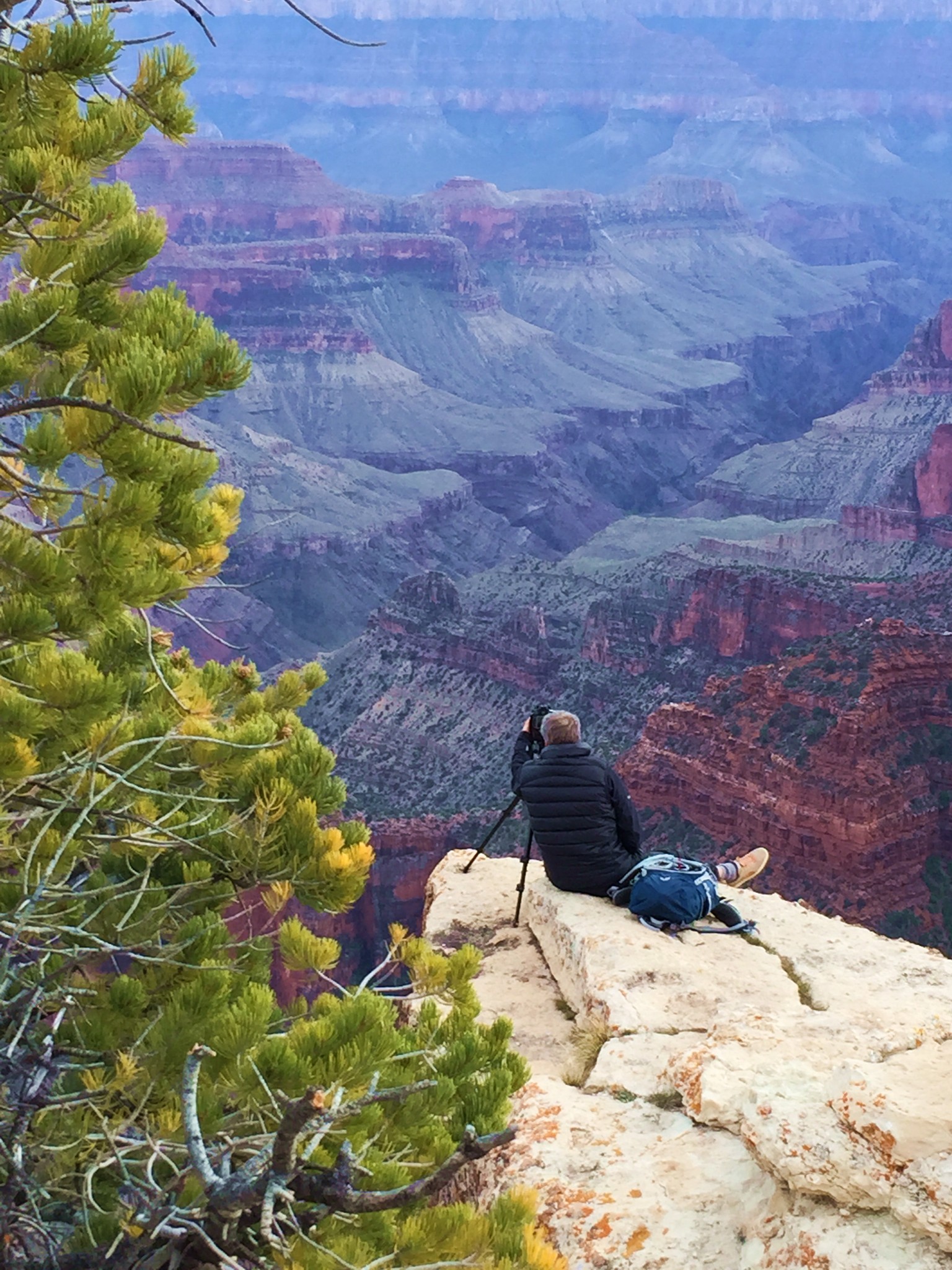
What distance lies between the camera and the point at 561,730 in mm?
10906

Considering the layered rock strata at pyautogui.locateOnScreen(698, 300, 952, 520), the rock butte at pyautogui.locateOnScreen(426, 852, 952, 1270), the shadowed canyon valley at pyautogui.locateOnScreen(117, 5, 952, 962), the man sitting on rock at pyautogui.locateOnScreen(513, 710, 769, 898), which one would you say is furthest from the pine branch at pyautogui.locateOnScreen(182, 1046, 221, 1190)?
the layered rock strata at pyautogui.locateOnScreen(698, 300, 952, 520)

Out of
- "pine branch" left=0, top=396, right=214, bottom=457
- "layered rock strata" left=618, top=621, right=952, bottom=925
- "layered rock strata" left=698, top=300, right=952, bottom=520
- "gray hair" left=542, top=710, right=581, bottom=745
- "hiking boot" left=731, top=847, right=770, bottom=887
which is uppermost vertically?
"pine branch" left=0, top=396, right=214, bottom=457

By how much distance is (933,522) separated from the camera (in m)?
72.4

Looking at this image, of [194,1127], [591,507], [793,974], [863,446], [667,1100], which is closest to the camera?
[194,1127]

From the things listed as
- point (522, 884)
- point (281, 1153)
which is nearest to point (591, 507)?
point (522, 884)

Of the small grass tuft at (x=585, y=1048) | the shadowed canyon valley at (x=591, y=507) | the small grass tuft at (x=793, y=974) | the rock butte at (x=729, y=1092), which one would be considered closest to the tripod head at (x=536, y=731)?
the rock butte at (x=729, y=1092)

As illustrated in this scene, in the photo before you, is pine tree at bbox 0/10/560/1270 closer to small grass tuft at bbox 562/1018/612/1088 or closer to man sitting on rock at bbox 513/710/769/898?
small grass tuft at bbox 562/1018/612/1088

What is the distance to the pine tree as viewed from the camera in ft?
19.1

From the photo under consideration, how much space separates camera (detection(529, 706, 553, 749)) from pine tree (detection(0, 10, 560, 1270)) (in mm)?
3763

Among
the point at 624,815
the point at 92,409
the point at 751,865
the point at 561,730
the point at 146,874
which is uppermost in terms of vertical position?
the point at 92,409

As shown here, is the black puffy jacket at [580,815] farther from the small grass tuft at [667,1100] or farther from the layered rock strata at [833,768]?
the layered rock strata at [833,768]

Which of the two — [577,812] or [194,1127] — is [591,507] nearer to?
[577,812]

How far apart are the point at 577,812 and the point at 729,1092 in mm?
3382

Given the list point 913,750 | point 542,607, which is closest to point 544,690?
point 542,607
